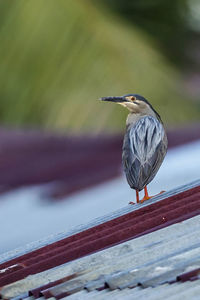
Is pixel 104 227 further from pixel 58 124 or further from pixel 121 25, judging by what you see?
pixel 121 25

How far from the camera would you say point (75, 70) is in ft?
32.2

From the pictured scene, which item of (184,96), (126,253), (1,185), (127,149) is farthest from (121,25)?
(126,253)

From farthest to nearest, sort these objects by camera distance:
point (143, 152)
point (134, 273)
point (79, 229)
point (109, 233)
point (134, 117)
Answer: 1. point (134, 117)
2. point (143, 152)
3. point (79, 229)
4. point (109, 233)
5. point (134, 273)

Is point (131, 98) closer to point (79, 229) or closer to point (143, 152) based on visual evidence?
point (143, 152)

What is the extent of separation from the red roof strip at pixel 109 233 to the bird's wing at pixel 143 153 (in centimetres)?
21

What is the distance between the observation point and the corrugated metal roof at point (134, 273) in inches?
87.4

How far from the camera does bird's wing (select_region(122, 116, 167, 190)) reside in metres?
3.48

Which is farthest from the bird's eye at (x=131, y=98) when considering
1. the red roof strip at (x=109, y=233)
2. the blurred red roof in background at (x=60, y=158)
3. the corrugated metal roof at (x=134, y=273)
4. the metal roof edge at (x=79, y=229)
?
the blurred red roof in background at (x=60, y=158)

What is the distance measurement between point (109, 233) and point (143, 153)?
58 centimetres

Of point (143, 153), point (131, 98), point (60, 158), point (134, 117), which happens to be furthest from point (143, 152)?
point (60, 158)

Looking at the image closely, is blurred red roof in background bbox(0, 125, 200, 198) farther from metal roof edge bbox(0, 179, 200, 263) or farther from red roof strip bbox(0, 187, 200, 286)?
red roof strip bbox(0, 187, 200, 286)

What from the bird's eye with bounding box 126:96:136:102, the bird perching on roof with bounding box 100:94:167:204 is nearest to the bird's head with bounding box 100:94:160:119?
the bird's eye with bounding box 126:96:136:102

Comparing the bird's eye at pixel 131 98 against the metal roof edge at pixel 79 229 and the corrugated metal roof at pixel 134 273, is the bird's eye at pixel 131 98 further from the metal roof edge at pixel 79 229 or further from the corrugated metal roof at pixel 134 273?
the corrugated metal roof at pixel 134 273

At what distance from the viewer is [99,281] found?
8.13 ft
